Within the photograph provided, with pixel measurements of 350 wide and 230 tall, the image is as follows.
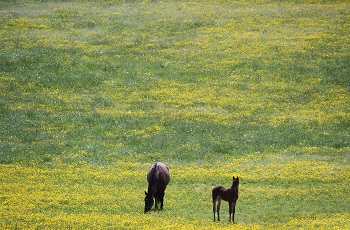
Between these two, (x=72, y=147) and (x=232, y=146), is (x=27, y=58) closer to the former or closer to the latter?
(x=72, y=147)

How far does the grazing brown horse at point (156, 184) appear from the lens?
27766 millimetres

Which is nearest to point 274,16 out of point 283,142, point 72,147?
point 283,142

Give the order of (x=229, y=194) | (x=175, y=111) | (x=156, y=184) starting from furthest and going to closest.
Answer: (x=175, y=111) → (x=156, y=184) → (x=229, y=194)

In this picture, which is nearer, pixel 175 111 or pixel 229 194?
pixel 229 194

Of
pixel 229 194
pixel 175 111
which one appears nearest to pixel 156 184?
pixel 229 194

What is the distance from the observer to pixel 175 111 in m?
46.4

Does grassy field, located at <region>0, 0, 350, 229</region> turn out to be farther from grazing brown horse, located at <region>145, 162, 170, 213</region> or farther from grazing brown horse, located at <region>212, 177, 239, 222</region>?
grazing brown horse, located at <region>212, 177, 239, 222</region>

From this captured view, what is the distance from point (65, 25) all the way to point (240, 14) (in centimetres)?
1922

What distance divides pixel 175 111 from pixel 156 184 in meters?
18.8

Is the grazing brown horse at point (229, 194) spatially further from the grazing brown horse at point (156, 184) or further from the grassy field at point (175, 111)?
the grazing brown horse at point (156, 184)

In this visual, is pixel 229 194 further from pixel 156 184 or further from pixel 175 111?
pixel 175 111

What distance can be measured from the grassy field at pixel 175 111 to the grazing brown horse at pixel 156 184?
2.92ft

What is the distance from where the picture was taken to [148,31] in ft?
209

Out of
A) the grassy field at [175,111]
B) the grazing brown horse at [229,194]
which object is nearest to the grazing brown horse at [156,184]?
the grassy field at [175,111]
